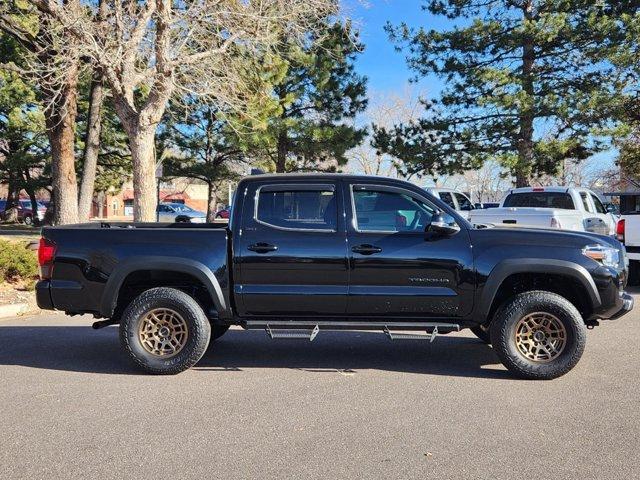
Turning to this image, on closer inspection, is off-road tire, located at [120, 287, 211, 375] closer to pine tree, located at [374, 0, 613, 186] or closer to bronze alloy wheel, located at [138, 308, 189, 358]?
bronze alloy wheel, located at [138, 308, 189, 358]

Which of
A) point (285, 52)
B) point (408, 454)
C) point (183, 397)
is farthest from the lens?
point (285, 52)

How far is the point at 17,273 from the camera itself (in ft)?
33.7

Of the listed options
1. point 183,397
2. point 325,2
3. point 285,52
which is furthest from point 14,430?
point 285,52

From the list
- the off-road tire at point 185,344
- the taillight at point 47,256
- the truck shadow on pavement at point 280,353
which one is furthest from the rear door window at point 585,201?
the taillight at point 47,256

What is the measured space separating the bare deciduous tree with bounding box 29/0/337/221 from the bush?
10.3ft

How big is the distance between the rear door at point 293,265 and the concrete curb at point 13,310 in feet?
17.1

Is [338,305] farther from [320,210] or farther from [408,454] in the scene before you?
[408,454]

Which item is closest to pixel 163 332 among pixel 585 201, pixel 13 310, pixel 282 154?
pixel 13 310

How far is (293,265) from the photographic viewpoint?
541 centimetres

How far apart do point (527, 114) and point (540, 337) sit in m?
17.6

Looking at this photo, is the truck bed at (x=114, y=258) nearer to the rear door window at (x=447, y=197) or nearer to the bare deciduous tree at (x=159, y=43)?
the bare deciduous tree at (x=159, y=43)

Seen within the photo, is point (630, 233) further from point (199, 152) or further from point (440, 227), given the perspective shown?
point (199, 152)

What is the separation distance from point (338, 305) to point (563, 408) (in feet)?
6.93

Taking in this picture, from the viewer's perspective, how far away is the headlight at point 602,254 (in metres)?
5.30
